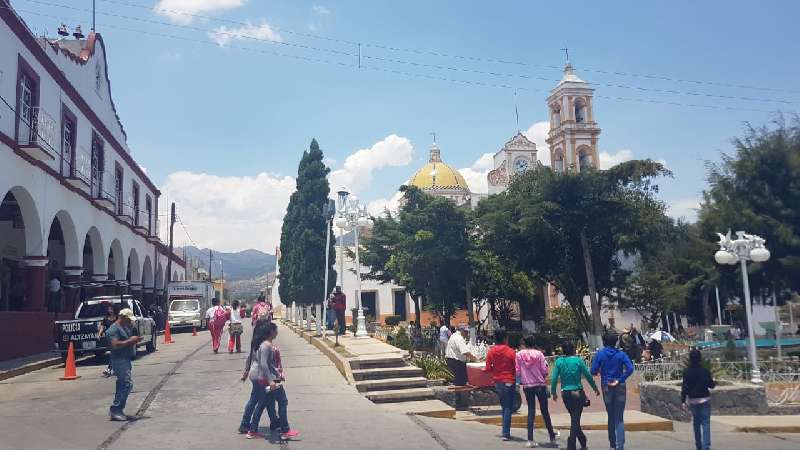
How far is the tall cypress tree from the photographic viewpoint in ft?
94.8

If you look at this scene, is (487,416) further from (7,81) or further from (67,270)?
(67,270)

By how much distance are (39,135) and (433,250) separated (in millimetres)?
16117

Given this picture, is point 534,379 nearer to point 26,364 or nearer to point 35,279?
point 26,364

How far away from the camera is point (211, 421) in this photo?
9.20 m

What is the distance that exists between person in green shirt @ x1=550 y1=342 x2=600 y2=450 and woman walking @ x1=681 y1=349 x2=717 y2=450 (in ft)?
4.31

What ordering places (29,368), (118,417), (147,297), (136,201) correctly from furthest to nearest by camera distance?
(147,297) < (136,201) < (29,368) < (118,417)

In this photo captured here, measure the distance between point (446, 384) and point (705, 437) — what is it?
5093mm

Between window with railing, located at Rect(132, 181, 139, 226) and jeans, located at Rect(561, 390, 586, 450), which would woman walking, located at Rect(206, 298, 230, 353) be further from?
window with railing, located at Rect(132, 181, 139, 226)

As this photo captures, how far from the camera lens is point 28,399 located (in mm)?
11461

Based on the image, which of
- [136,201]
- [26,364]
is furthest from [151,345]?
[136,201]

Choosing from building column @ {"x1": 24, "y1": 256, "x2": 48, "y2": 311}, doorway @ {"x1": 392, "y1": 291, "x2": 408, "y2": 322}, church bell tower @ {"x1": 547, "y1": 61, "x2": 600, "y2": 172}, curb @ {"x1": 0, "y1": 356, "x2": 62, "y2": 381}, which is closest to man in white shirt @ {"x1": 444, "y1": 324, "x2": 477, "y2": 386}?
curb @ {"x1": 0, "y1": 356, "x2": 62, "y2": 381}

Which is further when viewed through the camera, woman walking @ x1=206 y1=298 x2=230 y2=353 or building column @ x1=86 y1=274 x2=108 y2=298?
building column @ x1=86 y1=274 x2=108 y2=298

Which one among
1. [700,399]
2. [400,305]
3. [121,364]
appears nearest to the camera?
[700,399]

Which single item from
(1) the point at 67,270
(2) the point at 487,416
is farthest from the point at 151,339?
(2) the point at 487,416
